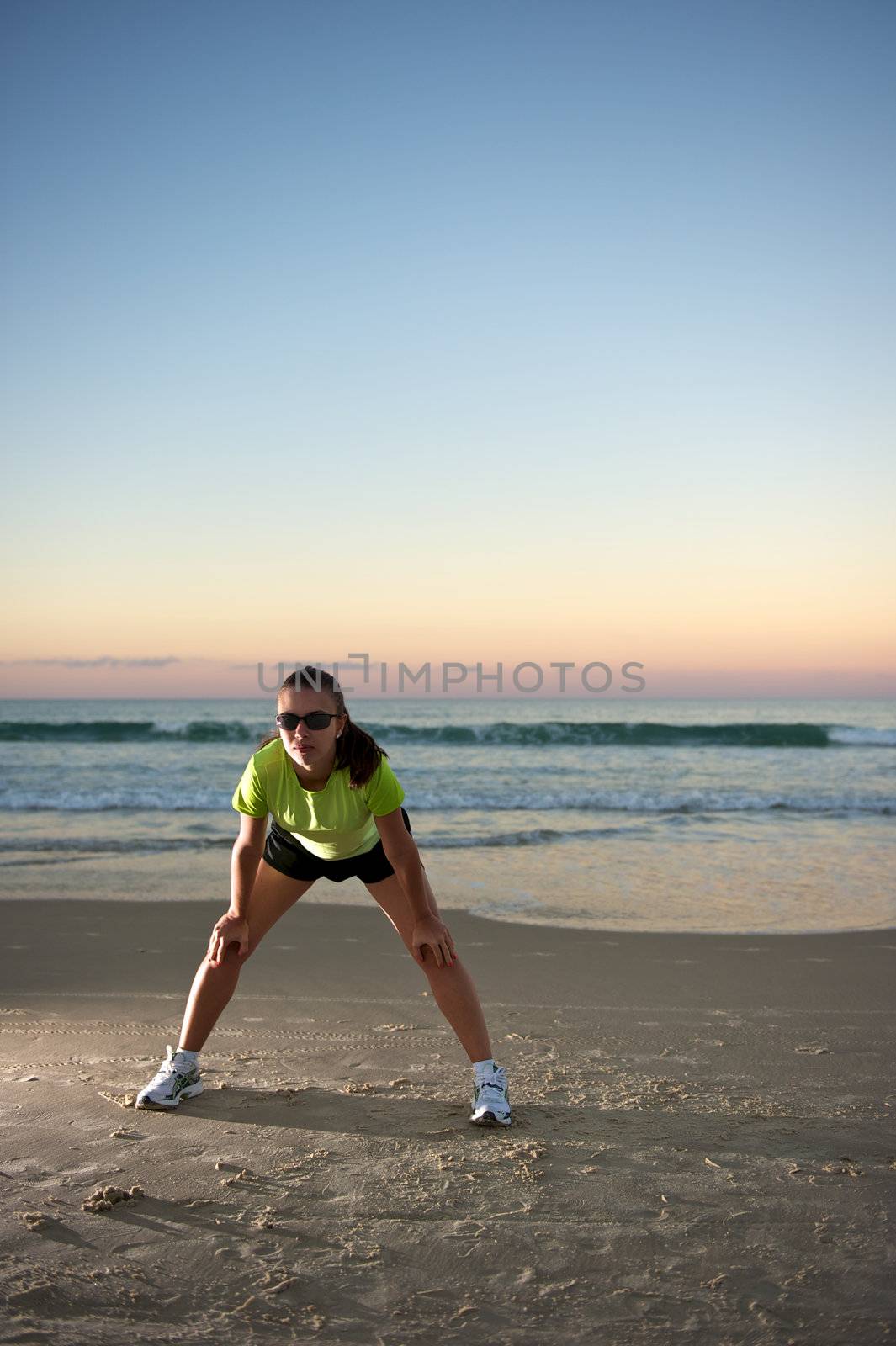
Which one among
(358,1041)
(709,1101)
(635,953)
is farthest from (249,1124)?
(635,953)

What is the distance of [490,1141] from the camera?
3221mm

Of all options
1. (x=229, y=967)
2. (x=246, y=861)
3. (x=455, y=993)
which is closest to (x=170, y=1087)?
(x=229, y=967)

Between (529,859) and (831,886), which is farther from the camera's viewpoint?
(529,859)

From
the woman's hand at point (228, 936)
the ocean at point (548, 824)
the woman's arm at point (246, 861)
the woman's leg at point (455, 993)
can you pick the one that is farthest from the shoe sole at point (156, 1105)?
the ocean at point (548, 824)

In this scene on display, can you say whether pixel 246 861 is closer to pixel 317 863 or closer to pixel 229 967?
pixel 317 863

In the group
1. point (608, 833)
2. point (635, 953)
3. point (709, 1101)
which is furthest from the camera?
point (608, 833)

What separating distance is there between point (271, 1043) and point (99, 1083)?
821 mm

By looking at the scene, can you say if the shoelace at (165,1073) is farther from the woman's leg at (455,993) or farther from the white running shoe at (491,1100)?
the white running shoe at (491,1100)

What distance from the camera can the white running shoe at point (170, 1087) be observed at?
3430 mm

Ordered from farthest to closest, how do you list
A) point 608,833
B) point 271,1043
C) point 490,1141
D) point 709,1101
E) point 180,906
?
point 608,833 < point 180,906 < point 271,1043 < point 709,1101 < point 490,1141

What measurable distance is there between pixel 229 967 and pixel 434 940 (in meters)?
0.80

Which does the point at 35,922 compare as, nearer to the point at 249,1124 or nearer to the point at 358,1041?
the point at 358,1041

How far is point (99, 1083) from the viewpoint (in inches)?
146

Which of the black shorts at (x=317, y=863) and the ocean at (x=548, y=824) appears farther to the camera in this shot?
the ocean at (x=548, y=824)
